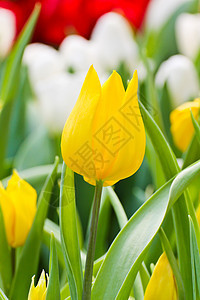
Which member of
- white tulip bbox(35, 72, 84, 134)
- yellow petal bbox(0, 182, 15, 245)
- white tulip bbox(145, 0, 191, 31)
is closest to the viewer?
yellow petal bbox(0, 182, 15, 245)

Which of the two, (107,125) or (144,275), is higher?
(107,125)

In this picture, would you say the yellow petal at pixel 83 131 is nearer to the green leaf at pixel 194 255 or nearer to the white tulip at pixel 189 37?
the green leaf at pixel 194 255

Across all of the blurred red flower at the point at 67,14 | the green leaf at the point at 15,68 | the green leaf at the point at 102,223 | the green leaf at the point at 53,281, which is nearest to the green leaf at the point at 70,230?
the green leaf at the point at 53,281

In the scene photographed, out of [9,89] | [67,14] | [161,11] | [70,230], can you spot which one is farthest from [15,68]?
[67,14]

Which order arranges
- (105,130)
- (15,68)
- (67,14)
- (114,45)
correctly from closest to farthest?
(105,130) → (15,68) → (114,45) → (67,14)

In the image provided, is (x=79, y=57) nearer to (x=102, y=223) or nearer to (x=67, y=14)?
(x=102, y=223)

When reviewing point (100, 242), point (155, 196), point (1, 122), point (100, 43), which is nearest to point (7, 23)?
point (100, 43)

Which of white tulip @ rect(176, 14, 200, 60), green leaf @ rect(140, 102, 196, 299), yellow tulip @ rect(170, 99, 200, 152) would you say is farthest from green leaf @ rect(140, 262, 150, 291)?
white tulip @ rect(176, 14, 200, 60)

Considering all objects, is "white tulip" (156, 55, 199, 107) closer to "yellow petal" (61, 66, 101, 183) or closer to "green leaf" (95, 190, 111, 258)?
"green leaf" (95, 190, 111, 258)
